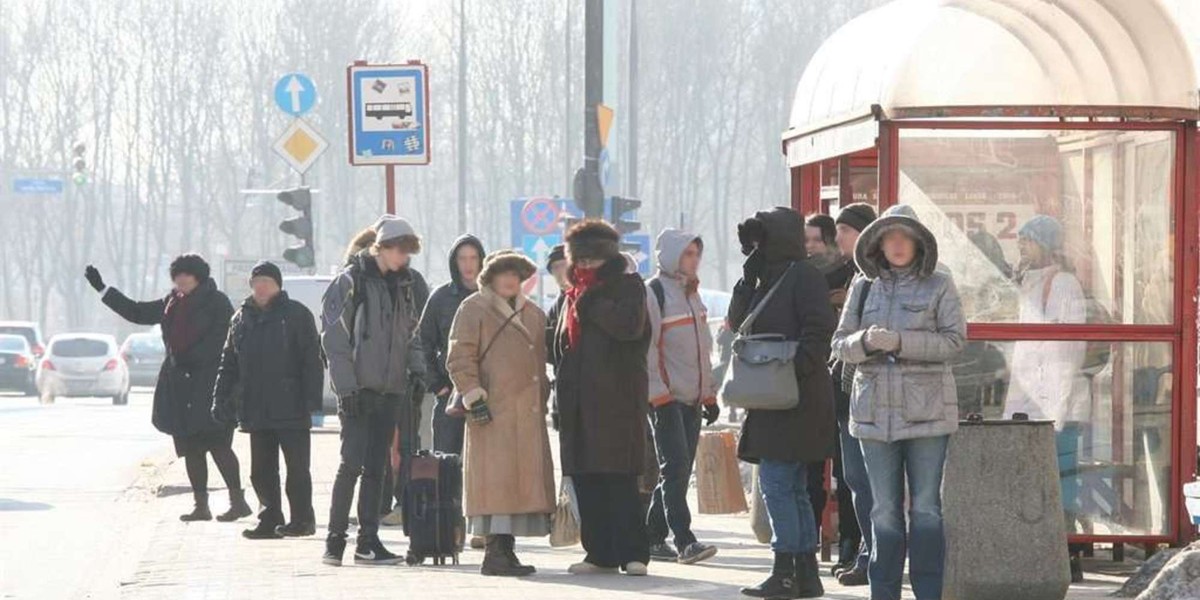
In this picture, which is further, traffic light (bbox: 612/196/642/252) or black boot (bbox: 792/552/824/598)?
traffic light (bbox: 612/196/642/252)

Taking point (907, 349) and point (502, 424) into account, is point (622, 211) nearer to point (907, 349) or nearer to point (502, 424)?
point (502, 424)

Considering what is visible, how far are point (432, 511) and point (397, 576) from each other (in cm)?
68

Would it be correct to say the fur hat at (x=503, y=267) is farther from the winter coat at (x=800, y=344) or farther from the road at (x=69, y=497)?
the road at (x=69, y=497)

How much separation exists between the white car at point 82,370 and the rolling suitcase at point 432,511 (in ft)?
121

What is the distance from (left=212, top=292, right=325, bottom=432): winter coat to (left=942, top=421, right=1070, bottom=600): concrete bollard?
5.34 metres

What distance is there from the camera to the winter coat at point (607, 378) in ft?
39.7

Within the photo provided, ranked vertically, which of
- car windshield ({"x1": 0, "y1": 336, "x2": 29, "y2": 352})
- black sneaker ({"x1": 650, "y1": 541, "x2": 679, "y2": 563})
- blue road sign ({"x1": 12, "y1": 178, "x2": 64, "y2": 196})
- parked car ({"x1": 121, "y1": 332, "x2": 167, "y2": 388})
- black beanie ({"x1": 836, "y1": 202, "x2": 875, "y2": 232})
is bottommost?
parked car ({"x1": 121, "y1": 332, "x2": 167, "y2": 388})

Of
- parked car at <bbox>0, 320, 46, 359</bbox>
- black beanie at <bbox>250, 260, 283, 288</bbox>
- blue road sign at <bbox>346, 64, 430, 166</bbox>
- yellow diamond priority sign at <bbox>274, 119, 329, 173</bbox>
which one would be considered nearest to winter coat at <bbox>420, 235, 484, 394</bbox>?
black beanie at <bbox>250, 260, 283, 288</bbox>

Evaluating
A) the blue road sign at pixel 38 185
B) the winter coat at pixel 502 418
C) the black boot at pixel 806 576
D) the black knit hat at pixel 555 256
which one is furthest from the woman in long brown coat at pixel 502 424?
the blue road sign at pixel 38 185

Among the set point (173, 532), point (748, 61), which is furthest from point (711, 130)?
point (173, 532)

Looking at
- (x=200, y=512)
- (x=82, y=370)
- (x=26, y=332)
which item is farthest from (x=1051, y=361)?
(x=26, y=332)

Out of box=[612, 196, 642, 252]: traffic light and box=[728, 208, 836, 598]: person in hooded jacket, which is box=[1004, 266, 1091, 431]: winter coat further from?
box=[612, 196, 642, 252]: traffic light

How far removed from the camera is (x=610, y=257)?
12.2m

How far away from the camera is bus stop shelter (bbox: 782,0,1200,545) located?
11969 mm
